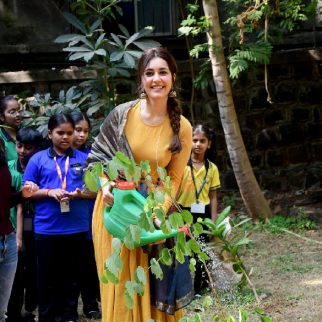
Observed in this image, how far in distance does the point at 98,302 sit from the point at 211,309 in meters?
0.86

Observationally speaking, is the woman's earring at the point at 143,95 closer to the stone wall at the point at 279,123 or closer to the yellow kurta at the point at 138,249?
the yellow kurta at the point at 138,249

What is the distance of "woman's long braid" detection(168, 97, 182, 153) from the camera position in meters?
3.48

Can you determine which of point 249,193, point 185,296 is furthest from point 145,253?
point 249,193

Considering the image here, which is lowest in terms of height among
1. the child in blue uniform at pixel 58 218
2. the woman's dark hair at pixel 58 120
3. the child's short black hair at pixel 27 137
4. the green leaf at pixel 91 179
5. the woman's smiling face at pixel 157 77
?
the child in blue uniform at pixel 58 218

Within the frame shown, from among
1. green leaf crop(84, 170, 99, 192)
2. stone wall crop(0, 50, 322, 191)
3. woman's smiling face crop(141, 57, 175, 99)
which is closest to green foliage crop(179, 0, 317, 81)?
stone wall crop(0, 50, 322, 191)

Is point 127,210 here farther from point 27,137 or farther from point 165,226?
point 27,137

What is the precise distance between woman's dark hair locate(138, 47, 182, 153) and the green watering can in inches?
14.6

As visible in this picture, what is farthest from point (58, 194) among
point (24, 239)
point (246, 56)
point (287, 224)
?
point (287, 224)

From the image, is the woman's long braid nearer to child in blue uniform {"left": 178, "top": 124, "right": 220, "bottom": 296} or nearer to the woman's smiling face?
the woman's smiling face

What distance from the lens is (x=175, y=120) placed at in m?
3.52

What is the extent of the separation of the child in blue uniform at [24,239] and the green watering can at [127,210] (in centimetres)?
157

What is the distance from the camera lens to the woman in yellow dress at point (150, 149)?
3.44 meters

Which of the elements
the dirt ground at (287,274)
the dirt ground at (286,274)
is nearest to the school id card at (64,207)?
the dirt ground at (286,274)

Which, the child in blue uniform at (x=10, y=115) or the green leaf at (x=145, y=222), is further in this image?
the child in blue uniform at (x=10, y=115)
